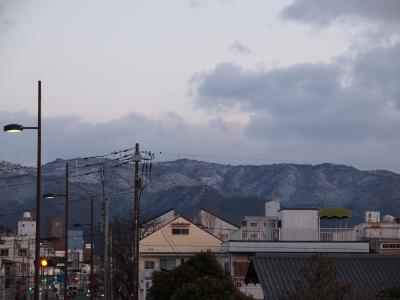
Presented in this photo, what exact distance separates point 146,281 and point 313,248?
2012 cm

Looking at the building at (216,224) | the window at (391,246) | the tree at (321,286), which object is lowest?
the tree at (321,286)

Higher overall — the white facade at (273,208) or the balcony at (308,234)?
the white facade at (273,208)

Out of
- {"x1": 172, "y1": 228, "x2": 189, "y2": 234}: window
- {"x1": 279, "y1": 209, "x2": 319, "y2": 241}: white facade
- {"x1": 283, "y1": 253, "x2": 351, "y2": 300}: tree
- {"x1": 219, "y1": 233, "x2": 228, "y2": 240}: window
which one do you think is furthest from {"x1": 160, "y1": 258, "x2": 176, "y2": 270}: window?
{"x1": 283, "y1": 253, "x2": 351, "y2": 300}: tree

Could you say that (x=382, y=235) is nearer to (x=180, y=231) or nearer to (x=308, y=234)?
(x=180, y=231)

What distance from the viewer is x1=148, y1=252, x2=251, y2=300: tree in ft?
113

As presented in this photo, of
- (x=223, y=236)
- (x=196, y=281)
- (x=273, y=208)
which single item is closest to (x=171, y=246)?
(x=273, y=208)

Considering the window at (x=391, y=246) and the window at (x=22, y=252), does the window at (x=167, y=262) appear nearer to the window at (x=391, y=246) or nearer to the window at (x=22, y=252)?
the window at (x=391, y=246)

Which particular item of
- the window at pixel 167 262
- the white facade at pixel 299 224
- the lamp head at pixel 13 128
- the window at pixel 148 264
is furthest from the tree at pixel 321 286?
the window at pixel 148 264

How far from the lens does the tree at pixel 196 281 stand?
3459cm

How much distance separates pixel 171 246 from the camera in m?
91.9

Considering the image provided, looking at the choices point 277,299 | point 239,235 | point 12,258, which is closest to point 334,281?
point 277,299

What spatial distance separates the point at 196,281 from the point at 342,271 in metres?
10.4

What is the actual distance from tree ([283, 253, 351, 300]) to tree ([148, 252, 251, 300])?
2.49 metres

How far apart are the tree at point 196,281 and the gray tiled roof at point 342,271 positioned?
5.99 ft
